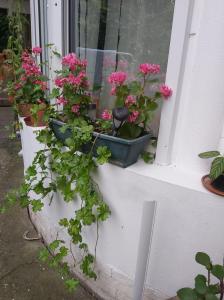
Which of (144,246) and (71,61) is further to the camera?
(71,61)

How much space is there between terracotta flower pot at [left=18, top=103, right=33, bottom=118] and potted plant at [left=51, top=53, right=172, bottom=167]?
682 millimetres

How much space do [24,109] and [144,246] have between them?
1.36 meters

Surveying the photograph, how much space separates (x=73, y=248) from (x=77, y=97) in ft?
3.29

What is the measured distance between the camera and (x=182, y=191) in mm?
1260

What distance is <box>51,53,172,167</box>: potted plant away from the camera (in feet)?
4.27

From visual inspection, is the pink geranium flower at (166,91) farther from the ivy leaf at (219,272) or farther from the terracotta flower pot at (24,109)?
the terracotta flower pot at (24,109)

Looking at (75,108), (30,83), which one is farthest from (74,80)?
(30,83)

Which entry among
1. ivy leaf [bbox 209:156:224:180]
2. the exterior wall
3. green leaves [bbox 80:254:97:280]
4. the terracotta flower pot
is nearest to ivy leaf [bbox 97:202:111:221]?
the exterior wall

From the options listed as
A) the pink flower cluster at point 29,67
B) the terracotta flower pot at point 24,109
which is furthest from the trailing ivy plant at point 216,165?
the terracotta flower pot at point 24,109

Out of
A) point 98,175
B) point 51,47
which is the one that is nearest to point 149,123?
point 98,175

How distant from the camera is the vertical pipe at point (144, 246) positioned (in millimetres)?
1271

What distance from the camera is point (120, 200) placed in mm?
1449

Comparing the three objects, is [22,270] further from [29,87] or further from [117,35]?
[117,35]

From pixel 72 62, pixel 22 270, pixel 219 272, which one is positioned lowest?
pixel 22 270
